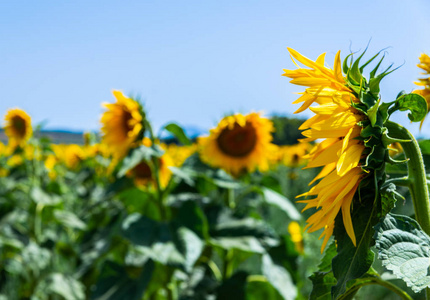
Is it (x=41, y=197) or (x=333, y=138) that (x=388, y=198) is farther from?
(x=41, y=197)

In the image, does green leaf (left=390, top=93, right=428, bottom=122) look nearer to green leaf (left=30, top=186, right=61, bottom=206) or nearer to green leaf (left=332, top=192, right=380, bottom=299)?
green leaf (left=332, top=192, right=380, bottom=299)

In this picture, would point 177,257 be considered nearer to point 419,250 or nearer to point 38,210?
point 419,250

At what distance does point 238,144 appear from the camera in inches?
74.2

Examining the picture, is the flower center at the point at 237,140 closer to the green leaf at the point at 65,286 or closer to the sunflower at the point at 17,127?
the green leaf at the point at 65,286

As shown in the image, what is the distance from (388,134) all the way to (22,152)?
2294 millimetres

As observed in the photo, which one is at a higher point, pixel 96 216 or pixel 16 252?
pixel 96 216

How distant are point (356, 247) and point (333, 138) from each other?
11 centimetres

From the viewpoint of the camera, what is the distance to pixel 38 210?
7.64 ft

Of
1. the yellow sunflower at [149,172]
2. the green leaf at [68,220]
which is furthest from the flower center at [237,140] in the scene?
the green leaf at [68,220]

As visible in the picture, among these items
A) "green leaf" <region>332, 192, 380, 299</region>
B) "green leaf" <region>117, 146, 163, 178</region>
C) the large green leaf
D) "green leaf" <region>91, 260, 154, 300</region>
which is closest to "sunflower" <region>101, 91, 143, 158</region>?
"green leaf" <region>117, 146, 163, 178</region>

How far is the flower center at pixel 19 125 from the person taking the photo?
2584mm

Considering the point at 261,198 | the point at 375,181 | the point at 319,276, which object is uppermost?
the point at 375,181

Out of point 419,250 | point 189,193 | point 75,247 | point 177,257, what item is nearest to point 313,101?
point 419,250

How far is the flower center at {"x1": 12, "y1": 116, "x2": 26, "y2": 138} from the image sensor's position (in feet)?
8.48
